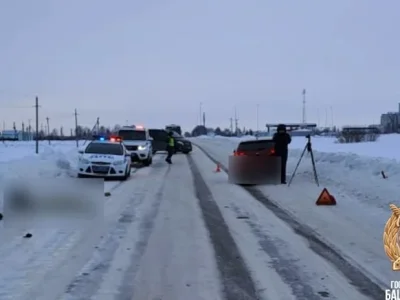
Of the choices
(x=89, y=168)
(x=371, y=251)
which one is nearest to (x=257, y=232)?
(x=371, y=251)

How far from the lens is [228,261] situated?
7.55 meters

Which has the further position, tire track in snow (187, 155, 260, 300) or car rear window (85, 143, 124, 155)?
car rear window (85, 143, 124, 155)

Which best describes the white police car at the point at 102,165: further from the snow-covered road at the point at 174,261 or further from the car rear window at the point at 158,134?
the car rear window at the point at 158,134

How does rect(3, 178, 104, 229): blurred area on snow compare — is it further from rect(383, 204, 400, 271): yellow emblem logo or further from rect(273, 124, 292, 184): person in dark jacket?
rect(273, 124, 292, 184): person in dark jacket

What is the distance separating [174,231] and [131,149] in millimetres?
20544

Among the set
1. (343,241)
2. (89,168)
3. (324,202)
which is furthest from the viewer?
(89,168)

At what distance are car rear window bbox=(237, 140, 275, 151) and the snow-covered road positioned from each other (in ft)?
25.5

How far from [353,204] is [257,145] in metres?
7.06

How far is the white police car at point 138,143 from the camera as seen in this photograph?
2967cm

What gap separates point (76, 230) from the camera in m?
9.75

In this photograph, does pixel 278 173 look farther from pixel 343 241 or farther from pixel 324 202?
pixel 343 241

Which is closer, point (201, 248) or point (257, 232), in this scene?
point (201, 248)

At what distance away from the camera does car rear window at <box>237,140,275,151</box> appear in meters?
19.9

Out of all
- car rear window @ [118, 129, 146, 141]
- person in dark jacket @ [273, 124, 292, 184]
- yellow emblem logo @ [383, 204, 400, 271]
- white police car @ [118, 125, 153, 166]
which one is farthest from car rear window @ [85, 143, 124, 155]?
yellow emblem logo @ [383, 204, 400, 271]
